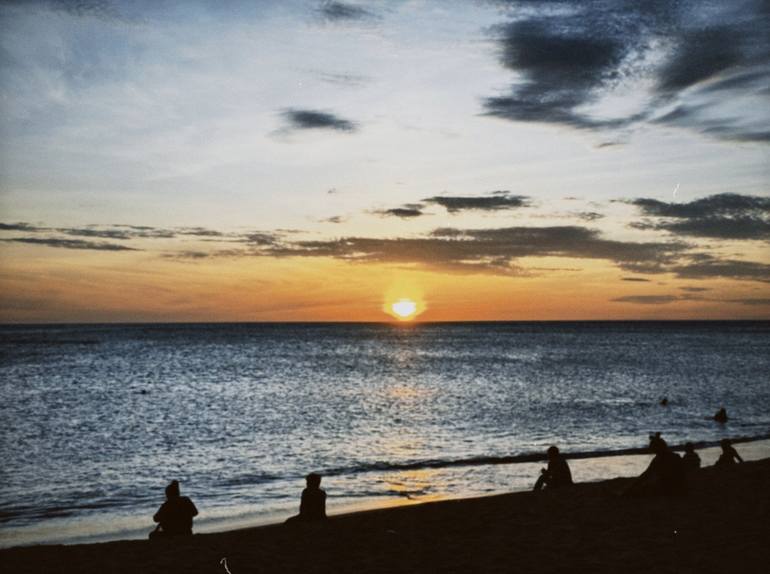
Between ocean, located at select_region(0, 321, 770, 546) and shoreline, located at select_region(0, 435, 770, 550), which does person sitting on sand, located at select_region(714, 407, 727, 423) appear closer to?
ocean, located at select_region(0, 321, 770, 546)

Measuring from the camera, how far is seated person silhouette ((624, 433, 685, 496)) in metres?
14.6

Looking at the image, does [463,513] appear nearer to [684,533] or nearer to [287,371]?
[684,533]

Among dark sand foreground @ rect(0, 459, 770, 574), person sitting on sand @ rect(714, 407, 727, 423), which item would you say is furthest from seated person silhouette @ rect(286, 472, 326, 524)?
person sitting on sand @ rect(714, 407, 727, 423)

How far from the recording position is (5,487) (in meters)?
23.9

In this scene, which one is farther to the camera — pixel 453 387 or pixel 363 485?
pixel 453 387

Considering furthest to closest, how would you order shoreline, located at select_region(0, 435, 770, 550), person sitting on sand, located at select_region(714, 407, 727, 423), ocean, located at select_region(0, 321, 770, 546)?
person sitting on sand, located at select_region(714, 407, 727, 423) < ocean, located at select_region(0, 321, 770, 546) < shoreline, located at select_region(0, 435, 770, 550)

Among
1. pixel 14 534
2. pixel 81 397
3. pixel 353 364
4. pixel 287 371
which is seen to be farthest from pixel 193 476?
pixel 353 364

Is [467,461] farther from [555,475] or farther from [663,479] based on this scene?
[663,479]

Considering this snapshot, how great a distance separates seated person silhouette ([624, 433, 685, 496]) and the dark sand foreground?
0.32m

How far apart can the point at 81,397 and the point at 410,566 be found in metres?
49.3

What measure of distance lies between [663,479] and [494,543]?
15.9 feet

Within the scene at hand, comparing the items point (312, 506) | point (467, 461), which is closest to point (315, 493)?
point (312, 506)

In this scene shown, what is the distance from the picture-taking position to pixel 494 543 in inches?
466

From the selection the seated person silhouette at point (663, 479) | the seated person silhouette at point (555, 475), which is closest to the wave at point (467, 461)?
the seated person silhouette at point (555, 475)
